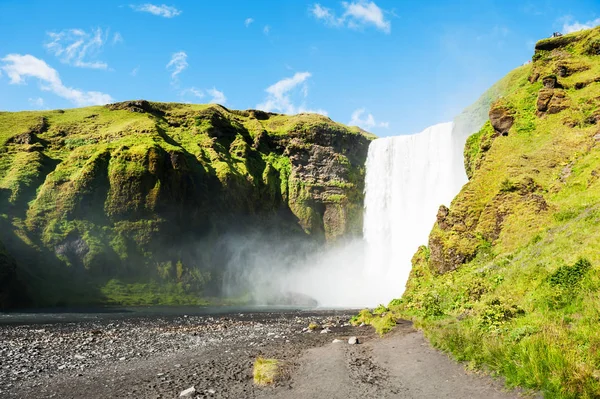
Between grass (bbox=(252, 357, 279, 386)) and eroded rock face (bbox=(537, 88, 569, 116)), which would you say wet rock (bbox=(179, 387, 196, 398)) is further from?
eroded rock face (bbox=(537, 88, 569, 116))

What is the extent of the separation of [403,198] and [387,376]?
7320cm

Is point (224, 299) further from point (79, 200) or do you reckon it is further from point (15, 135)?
point (15, 135)

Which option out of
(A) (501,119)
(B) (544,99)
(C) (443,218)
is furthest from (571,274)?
(A) (501,119)

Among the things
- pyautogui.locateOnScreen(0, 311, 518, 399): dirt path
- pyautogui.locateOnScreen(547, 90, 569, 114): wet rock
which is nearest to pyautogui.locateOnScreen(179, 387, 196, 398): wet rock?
pyautogui.locateOnScreen(0, 311, 518, 399): dirt path

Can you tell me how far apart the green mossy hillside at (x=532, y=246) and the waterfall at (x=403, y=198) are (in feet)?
70.5

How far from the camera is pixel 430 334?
17.2 meters

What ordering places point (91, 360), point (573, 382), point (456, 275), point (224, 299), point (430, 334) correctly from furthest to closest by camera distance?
1. point (224, 299)
2. point (456, 275)
3. point (91, 360)
4. point (430, 334)
5. point (573, 382)

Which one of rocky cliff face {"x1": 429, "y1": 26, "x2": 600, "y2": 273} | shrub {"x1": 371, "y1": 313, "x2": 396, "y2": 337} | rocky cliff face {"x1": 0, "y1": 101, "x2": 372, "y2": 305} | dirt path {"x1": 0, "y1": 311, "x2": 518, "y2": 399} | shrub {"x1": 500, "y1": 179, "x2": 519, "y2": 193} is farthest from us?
rocky cliff face {"x1": 0, "y1": 101, "x2": 372, "y2": 305}

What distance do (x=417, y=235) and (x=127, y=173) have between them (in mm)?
60238

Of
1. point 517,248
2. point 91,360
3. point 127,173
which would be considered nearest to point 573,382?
point 517,248

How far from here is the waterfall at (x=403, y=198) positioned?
73938 millimetres

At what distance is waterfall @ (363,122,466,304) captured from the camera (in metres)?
73.9

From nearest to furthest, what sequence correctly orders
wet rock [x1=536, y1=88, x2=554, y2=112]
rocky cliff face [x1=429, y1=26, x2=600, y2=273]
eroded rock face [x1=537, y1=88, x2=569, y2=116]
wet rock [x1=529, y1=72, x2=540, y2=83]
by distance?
rocky cliff face [x1=429, y1=26, x2=600, y2=273], eroded rock face [x1=537, y1=88, x2=569, y2=116], wet rock [x1=536, y1=88, x2=554, y2=112], wet rock [x1=529, y1=72, x2=540, y2=83]

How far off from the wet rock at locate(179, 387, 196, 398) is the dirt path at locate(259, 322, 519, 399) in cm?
245
